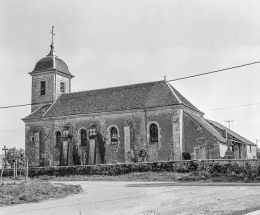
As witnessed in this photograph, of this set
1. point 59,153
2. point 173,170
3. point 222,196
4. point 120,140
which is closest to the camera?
point 222,196

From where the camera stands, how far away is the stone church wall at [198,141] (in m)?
36.2

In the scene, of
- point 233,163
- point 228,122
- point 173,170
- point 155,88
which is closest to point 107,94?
point 155,88

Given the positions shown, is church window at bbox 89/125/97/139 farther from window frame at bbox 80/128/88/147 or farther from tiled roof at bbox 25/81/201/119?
tiled roof at bbox 25/81/201/119

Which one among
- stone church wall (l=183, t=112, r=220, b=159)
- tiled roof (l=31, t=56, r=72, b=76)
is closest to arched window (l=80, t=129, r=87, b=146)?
tiled roof (l=31, t=56, r=72, b=76)

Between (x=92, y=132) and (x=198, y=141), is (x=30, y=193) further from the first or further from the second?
(x=92, y=132)

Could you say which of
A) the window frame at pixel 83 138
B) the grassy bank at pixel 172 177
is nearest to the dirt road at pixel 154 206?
the grassy bank at pixel 172 177

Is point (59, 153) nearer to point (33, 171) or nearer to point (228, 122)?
point (33, 171)

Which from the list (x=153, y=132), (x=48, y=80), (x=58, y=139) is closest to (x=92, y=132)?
(x=58, y=139)

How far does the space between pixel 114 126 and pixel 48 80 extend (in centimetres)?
1256

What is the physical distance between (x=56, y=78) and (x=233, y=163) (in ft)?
93.5

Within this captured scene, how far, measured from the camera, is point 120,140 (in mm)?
40781

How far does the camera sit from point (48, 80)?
48.5 m

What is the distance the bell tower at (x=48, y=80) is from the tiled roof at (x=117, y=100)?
160cm

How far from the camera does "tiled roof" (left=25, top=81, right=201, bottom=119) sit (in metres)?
40.4
